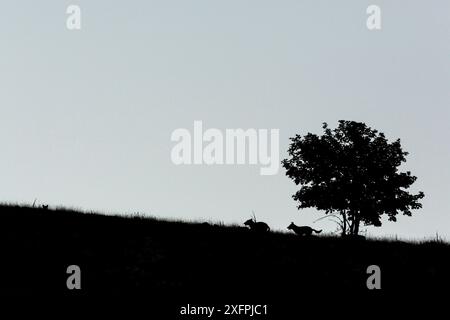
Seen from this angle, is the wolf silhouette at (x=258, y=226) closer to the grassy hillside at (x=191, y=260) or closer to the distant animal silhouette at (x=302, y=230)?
the grassy hillside at (x=191, y=260)

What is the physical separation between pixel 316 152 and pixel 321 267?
29.0 meters

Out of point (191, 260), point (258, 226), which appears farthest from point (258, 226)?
point (191, 260)

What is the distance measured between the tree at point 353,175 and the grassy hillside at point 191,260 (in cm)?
2411

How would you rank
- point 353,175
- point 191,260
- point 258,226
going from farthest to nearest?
point 353,175
point 258,226
point 191,260

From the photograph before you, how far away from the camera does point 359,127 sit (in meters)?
47.8

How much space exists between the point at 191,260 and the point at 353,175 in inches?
1177

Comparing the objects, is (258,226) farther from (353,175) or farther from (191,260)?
(353,175)

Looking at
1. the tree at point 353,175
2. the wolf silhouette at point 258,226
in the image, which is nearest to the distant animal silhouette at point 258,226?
the wolf silhouette at point 258,226

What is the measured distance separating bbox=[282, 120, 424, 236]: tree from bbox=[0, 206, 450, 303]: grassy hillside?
24112 mm

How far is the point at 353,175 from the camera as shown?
4641 centimetres

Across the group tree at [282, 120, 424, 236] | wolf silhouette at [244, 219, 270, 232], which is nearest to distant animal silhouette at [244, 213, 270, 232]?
wolf silhouette at [244, 219, 270, 232]
